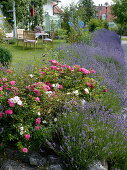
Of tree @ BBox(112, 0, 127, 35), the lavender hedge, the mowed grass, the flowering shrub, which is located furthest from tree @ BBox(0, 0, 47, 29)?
the flowering shrub

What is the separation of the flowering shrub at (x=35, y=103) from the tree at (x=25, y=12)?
49.7ft

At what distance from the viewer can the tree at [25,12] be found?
1873 cm

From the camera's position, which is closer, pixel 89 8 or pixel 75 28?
pixel 75 28

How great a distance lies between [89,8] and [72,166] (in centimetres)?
3317

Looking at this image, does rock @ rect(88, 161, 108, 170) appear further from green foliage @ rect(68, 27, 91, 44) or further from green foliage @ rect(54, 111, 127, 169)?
green foliage @ rect(68, 27, 91, 44)

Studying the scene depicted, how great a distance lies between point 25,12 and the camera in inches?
789

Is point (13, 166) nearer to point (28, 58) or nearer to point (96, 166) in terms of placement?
point (96, 166)

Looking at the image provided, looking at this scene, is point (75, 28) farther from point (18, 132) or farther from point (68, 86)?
point (18, 132)

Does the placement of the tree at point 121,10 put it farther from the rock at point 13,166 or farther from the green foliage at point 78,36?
the rock at point 13,166

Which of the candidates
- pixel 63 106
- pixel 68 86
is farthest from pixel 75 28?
pixel 63 106

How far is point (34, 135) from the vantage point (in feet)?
9.33

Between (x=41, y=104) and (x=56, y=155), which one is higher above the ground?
(x=41, y=104)

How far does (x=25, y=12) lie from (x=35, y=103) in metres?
18.3

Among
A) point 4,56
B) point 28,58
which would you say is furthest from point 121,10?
point 4,56
